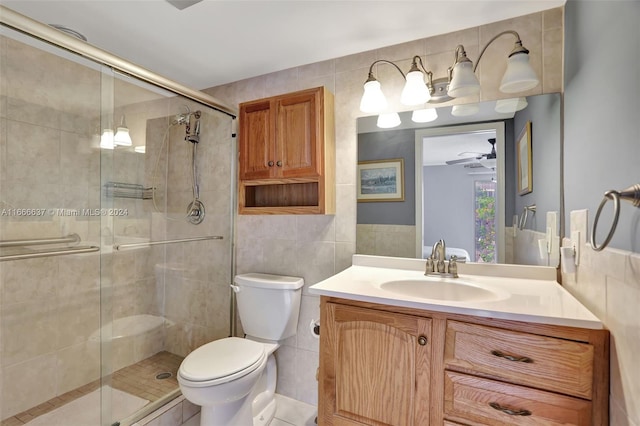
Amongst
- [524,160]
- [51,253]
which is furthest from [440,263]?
[51,253]

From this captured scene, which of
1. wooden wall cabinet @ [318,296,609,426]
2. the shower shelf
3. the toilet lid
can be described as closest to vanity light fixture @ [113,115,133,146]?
the shower shelf

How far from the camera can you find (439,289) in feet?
4.59

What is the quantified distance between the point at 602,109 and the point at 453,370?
995 mm

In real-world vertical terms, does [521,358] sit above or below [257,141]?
below

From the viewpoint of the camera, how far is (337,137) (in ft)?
5.94

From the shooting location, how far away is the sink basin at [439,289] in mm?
1317

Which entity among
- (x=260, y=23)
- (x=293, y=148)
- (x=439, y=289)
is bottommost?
(x=439, y=289)

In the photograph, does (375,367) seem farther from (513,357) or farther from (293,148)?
(293,148)

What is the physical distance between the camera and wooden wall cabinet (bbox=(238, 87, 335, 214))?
169cm

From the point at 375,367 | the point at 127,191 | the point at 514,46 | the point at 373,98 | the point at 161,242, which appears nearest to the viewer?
the point at 375,367

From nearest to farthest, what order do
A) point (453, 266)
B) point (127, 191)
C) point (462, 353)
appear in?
1. point (462, 353)
2. point (453, 266)
3. point (127, 191)

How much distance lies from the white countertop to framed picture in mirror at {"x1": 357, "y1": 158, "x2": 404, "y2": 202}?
357 millimetres

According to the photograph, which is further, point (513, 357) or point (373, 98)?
point (373, 98)

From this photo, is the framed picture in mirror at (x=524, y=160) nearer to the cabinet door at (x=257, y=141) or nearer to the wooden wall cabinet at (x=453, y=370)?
the wooden wall cabinet at (x=453, y=370)
